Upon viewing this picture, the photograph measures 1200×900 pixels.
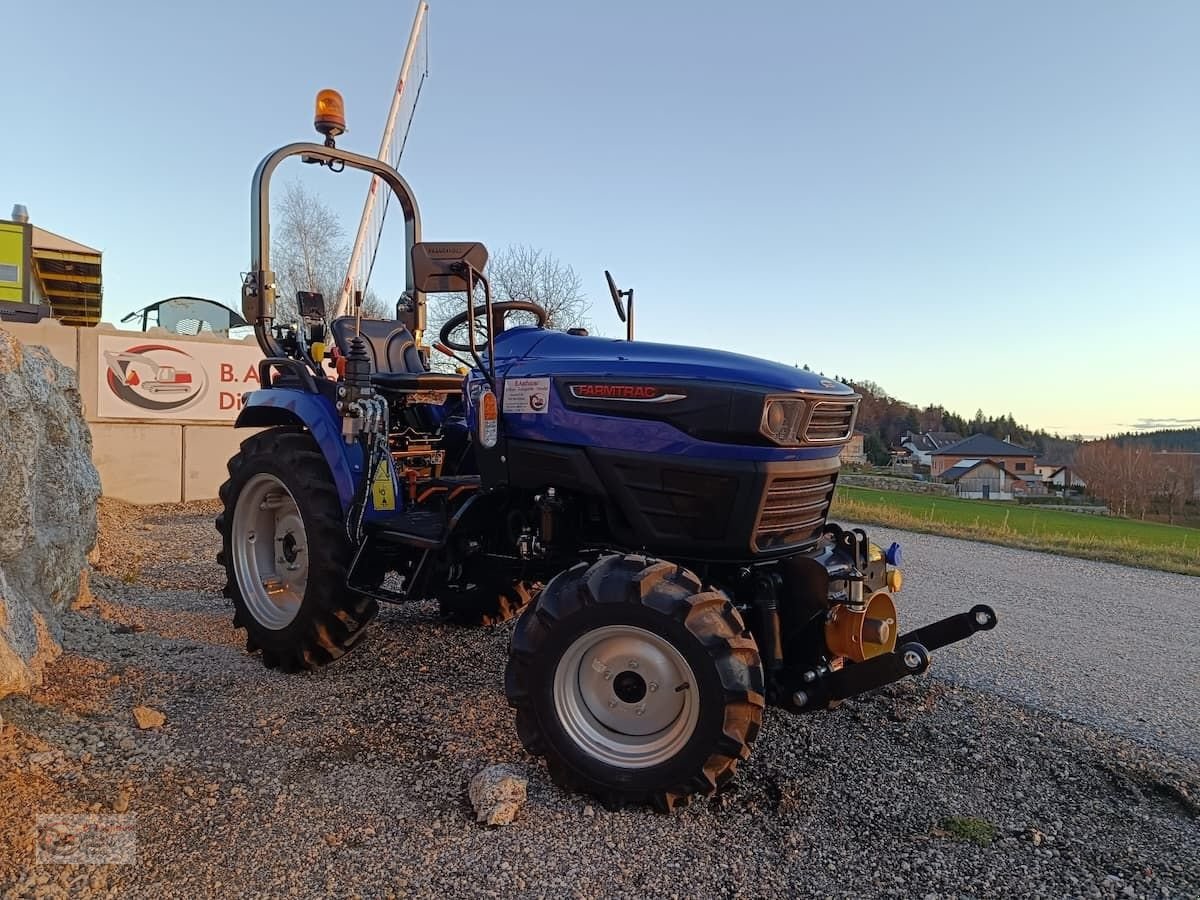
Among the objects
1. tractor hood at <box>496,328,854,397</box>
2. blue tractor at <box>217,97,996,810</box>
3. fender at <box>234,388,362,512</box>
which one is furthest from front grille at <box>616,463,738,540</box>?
fender at <box>234,388,362,512</box>

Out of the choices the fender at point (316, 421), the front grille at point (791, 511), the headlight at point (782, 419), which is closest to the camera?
the headlight at point (782, 419)

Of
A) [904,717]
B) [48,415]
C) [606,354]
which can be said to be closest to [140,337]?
[48,415]

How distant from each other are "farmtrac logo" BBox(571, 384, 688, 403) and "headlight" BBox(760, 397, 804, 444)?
0.98 feet

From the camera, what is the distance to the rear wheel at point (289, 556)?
12.7 feet

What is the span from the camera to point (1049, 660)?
5070 mm

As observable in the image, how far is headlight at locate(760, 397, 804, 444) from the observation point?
281 centimetres

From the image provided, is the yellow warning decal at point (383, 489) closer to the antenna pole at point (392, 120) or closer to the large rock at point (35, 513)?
the large rock at point (35, 513)

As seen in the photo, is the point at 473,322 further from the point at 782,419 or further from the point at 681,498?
the point at 782,419

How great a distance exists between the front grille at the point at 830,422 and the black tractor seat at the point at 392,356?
6.24 feet

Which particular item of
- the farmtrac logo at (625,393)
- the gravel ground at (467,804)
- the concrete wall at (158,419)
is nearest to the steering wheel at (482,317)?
the farmtrac logo at (625,393)

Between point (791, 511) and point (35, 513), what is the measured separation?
3936 millimetres

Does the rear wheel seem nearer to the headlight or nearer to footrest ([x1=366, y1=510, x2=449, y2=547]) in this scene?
footrest ([x1=366, y1=510, x2=449, y2=547])

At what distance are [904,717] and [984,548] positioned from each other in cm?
816

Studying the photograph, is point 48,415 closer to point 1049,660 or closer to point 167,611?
point 167,611
